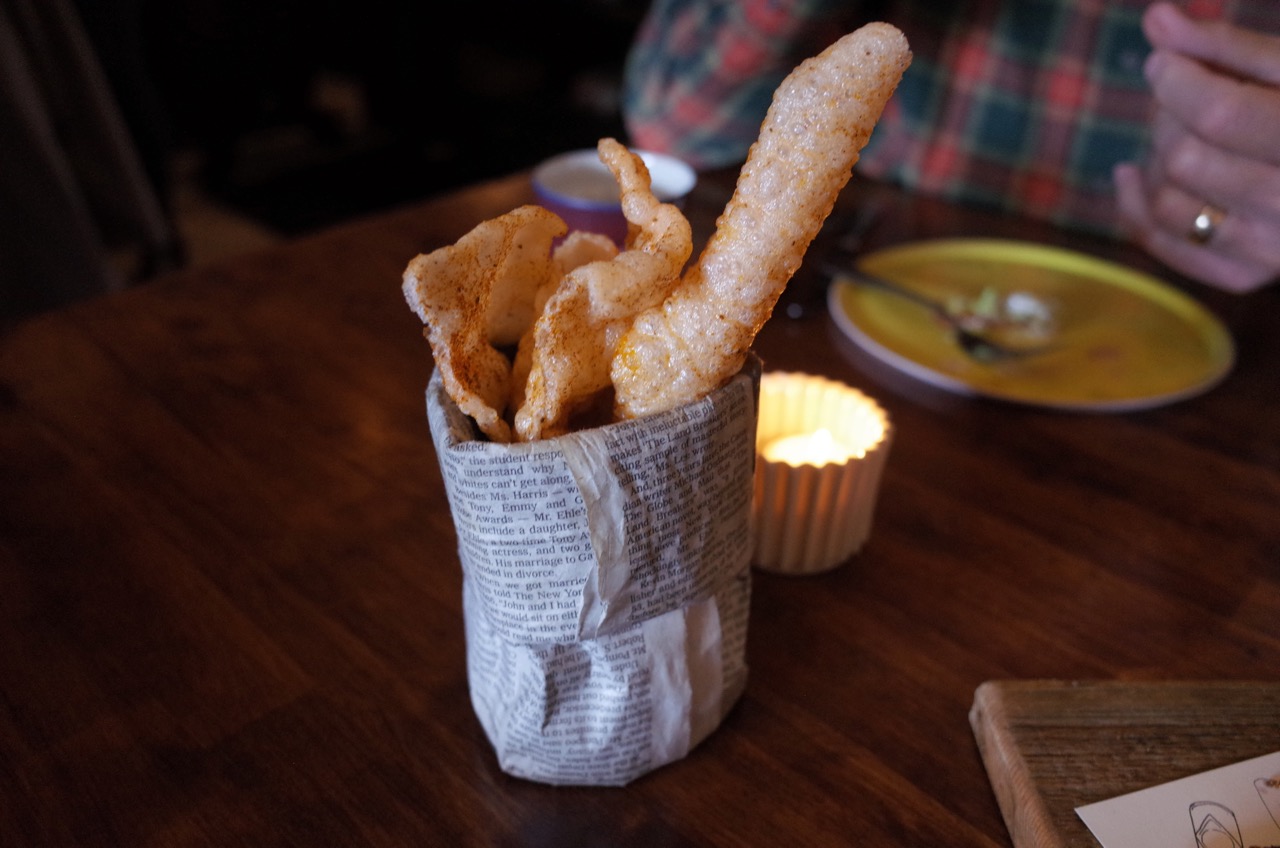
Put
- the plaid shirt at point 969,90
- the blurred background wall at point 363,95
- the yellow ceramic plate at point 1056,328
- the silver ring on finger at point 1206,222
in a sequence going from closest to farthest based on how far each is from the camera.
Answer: the yellow ceramic plate at point 1056,328 → the silver ring on finger at point 1206,222 → the plaid shirt at point 969,90 → the blurred background wall at point 363,95

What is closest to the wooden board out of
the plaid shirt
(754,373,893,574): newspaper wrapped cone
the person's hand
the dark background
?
(754,373,893,574): newspaper wrapped cone

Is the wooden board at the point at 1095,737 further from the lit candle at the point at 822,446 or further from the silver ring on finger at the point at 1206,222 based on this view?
the silver ring on finger at the point at 1206,222

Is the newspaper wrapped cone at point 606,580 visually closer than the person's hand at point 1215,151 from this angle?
Yes

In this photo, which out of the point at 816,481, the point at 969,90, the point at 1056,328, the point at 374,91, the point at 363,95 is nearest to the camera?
the point at 816,481

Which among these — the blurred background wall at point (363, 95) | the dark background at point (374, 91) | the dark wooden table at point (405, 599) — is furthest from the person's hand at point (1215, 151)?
the dark background at point (374, 91)

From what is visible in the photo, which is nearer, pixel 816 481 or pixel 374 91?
pixel 816 481

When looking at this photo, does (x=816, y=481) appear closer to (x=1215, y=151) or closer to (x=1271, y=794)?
(x=1271, y=794)

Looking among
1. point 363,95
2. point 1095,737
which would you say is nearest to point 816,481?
point 1095,737
